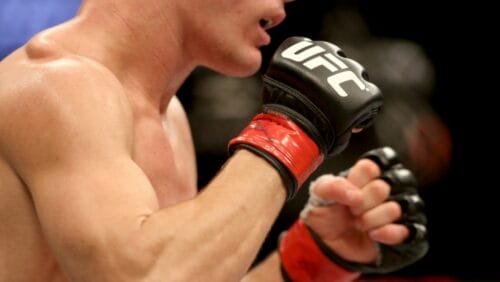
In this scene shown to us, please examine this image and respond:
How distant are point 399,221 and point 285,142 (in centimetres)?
66

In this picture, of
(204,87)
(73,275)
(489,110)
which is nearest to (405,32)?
(489,110)

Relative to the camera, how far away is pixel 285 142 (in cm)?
121

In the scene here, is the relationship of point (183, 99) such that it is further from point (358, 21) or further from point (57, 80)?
point (57, 80)

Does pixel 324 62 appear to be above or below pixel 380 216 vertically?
above

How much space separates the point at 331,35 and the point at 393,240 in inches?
69.2

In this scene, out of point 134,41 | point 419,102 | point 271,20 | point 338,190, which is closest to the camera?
point 134,41

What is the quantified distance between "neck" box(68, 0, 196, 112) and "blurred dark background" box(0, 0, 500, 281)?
179cm

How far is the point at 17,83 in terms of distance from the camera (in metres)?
1.19

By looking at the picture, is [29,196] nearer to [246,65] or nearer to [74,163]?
[74,163]

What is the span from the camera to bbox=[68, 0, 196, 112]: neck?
134 centimetres

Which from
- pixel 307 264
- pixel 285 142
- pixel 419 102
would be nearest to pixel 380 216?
pixel 307 264

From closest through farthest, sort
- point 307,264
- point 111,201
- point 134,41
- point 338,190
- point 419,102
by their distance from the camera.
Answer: point 111,201, point 134,41, point 338,190, point 307,264, point 419,102

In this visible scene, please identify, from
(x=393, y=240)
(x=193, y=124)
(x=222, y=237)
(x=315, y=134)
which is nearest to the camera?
(x=222, y=237)

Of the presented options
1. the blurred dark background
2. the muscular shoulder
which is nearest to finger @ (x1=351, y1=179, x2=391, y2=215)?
the muscular shoulder
